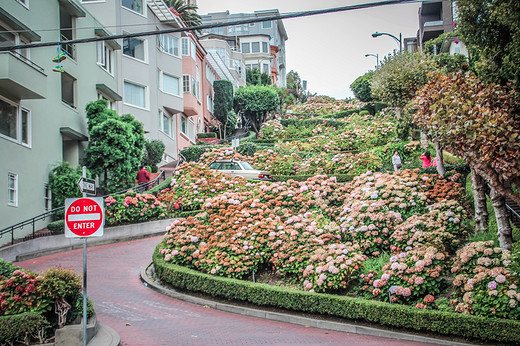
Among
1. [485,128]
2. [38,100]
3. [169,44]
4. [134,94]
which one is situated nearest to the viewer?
[485,128]

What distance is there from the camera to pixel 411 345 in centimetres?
1180

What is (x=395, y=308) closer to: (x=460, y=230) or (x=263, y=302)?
(x=263, y=302)

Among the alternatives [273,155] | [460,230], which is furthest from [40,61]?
[460,230]

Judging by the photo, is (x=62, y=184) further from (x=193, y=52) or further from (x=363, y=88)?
(x=363, y=88)

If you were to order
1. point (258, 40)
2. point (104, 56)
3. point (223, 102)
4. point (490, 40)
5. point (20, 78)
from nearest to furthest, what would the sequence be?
point (490, 40) → point (20, 78) → point (104, 56) → point (223, 102) → point (258, 40)

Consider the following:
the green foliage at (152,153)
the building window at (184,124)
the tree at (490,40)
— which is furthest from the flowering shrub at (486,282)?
the building window at (184,124)

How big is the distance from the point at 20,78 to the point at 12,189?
13.0 ft

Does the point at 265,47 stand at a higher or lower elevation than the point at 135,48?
higher

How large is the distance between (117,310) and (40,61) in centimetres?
1371

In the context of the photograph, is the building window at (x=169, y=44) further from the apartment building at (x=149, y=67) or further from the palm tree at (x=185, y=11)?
the palm tree at (x=185, y=11)

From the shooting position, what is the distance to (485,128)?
1335 centimetres

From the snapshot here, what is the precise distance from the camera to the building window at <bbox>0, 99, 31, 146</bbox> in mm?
21284

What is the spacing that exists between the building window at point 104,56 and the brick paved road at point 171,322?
15.5m

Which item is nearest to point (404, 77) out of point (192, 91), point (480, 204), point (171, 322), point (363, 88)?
point (480, 204)
